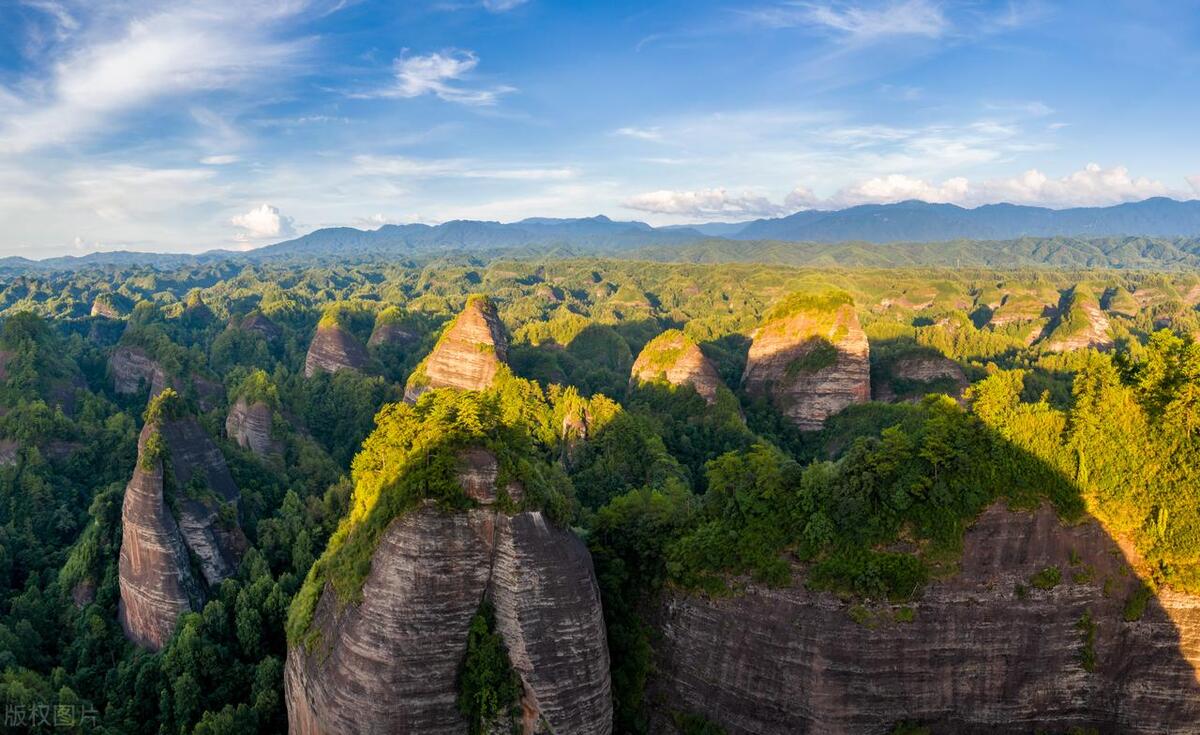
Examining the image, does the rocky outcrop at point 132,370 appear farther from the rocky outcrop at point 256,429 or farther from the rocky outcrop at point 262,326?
the rocky outcrop at point 262,326

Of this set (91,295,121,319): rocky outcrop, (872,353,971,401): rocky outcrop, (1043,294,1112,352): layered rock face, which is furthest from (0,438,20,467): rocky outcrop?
(1043,294,1112,352): layered rock face

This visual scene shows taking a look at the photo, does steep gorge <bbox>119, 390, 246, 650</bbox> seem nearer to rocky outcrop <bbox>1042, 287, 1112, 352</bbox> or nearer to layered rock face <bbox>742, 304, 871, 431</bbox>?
layered rock face <bbox>742, 304, 871, 431</bbox>

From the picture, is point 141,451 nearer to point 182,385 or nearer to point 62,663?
point 62,663

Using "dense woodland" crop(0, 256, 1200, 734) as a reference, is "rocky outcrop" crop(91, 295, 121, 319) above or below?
above

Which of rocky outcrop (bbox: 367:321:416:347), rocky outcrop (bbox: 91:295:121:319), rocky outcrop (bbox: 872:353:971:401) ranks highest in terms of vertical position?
rocky outcrop (bbox: 91:295:121:319)

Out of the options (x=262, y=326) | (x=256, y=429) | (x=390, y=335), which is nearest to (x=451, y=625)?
(x=256, y=429)

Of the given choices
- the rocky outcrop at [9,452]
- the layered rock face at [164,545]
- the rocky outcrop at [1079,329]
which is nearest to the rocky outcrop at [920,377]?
the layered rock face at [164,545]
